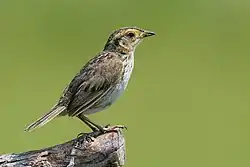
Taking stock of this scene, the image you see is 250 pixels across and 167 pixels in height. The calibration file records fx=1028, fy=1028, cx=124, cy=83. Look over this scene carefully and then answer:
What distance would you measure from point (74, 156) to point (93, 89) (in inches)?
44.3

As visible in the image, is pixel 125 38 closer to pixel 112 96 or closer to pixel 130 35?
pixel 130 35

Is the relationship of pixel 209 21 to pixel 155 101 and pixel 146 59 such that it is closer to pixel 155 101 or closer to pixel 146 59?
pixel 146 59

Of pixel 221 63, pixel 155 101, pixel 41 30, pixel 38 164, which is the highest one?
pixel 41 30

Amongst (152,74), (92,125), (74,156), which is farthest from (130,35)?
(152,74)

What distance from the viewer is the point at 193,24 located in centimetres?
2016

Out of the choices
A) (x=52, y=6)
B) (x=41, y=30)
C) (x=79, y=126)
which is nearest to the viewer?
(x=79, y=126)

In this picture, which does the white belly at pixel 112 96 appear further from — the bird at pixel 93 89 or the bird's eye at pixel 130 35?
the bird's eye at pixel 130 35

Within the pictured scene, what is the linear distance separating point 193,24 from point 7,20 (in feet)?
12.0

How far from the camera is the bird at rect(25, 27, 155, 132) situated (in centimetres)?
711

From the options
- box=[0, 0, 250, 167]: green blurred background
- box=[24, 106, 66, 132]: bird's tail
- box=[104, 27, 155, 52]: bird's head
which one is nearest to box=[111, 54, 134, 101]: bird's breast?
box=[104, 27, 155, 52]: bird's head

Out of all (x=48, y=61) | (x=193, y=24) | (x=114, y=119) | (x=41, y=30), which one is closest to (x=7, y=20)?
(x=41, y=30)

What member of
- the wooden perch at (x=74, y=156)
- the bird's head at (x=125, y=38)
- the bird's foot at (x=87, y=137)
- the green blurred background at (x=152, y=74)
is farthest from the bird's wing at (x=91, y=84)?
the green blurred background at (x=152, y=74)

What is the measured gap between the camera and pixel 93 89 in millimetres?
7195

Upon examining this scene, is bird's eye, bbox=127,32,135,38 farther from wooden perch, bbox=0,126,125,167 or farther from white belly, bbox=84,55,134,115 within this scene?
wooden perch, bbox=0,126,125,167
